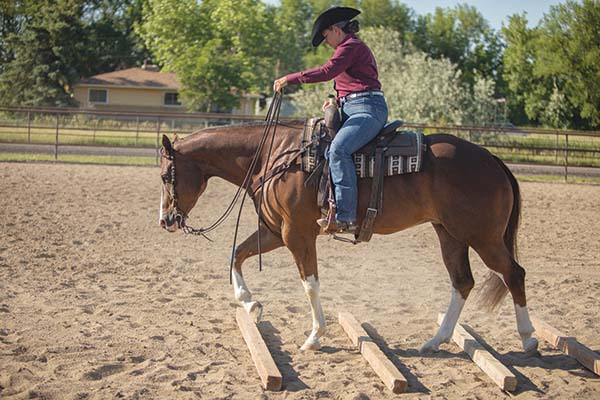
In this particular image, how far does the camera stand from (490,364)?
5.04m

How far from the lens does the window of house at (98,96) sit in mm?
49031

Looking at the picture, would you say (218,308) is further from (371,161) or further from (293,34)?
(293,34)

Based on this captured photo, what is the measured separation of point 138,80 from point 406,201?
146 feet

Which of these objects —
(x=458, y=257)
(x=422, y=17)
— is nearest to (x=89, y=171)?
(x=458, y=257)

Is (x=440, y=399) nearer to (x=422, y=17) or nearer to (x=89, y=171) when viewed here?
(x=89, y=171)

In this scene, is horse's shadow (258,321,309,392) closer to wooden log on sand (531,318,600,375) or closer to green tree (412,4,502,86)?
wooden log on sand (531,318,600,375)

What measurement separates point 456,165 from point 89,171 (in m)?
12.4

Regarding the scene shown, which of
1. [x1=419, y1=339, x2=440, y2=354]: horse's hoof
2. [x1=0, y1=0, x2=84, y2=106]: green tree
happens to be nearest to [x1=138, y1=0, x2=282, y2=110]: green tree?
[x1=0, y1=0, x2=84, y2=106]: green tree

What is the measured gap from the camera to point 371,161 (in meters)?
5.59

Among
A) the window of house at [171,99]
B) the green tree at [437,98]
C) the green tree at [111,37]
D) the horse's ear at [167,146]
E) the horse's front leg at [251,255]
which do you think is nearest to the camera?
the horse's ear at [167,146]

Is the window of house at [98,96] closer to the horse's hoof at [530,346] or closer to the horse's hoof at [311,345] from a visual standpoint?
the horse's hoof at [311,345]

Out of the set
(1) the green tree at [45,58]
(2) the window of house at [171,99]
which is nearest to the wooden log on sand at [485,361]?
(2) the window of house at [171,99]

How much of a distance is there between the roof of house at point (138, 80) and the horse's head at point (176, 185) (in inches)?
1639

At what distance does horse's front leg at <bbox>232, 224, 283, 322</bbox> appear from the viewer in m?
6.24
